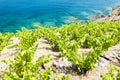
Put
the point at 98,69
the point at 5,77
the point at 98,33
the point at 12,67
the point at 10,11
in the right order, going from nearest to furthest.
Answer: the point at 5,77 < the point at 12,67 < the point at 98,69 < the point at 98,33 < the point at 10,11

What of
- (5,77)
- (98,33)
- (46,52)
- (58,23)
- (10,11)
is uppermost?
(10,11)

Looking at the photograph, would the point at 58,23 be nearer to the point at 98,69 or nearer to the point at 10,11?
the point at 10,11

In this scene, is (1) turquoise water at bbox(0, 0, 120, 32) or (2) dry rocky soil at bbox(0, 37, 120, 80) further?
(1) turquoise water at bbox(0, 0, 120, 32)

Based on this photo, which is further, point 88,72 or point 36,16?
point 36,16

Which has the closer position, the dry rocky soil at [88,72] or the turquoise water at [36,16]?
the dry rocky soil at [88,72]

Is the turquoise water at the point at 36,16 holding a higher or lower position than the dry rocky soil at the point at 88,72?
higher

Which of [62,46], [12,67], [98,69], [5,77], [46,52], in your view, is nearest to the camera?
[5,77]

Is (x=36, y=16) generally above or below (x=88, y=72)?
above

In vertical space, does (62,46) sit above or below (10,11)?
below

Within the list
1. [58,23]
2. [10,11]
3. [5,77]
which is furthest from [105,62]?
[10,11]

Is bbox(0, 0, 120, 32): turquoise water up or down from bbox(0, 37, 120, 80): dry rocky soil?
up

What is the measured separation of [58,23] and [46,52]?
32.7 metres

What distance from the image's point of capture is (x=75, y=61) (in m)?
10.7

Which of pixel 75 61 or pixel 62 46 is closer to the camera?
pixel 75 61
